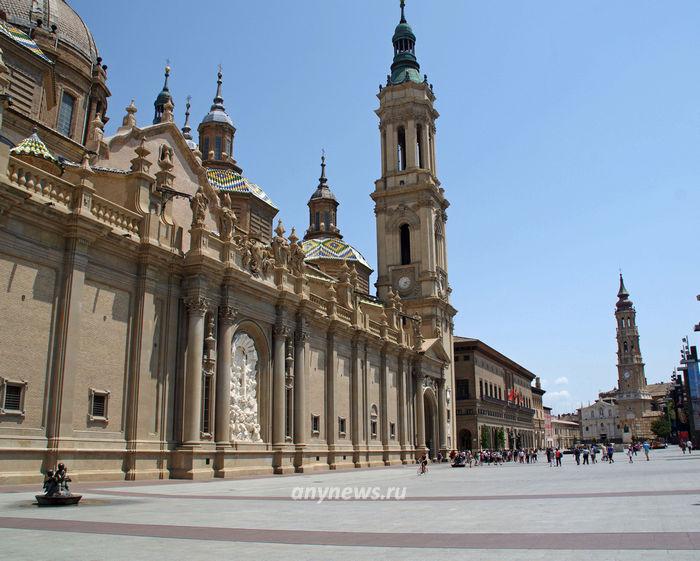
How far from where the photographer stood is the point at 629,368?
188 m

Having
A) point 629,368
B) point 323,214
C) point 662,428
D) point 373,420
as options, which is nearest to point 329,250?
point 323,214

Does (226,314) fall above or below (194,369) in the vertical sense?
above

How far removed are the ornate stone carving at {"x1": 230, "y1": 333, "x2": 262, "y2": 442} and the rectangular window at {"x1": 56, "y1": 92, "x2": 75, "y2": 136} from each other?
51.4ft

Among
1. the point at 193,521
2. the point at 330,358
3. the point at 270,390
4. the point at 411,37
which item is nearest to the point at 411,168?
the point at 411,37

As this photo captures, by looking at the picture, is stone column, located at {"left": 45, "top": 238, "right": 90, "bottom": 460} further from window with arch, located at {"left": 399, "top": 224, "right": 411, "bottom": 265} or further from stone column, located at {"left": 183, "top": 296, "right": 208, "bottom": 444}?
window with arch, located at {"left": 399, "top": 224, "right": 411, "bottom": 265}

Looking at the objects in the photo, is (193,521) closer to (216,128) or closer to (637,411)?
(216,128)

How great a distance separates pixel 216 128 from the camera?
57.6 m

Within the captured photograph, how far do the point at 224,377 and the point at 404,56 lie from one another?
5772cm

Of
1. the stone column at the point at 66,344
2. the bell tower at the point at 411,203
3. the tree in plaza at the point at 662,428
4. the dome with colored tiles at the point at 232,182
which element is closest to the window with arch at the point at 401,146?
the bell tower at the point at 411,203

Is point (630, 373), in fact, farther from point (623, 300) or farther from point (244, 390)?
point (244, 390)

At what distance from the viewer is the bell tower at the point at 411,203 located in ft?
244

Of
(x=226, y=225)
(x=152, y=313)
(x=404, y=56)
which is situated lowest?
(x=152, y=313)

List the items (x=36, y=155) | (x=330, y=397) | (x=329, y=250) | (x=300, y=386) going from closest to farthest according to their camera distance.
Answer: (x=36, y=155) → (x=300, y=386) → (x=330, y=397) → (x=329, y=250)

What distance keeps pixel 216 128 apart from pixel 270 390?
90.8ft
